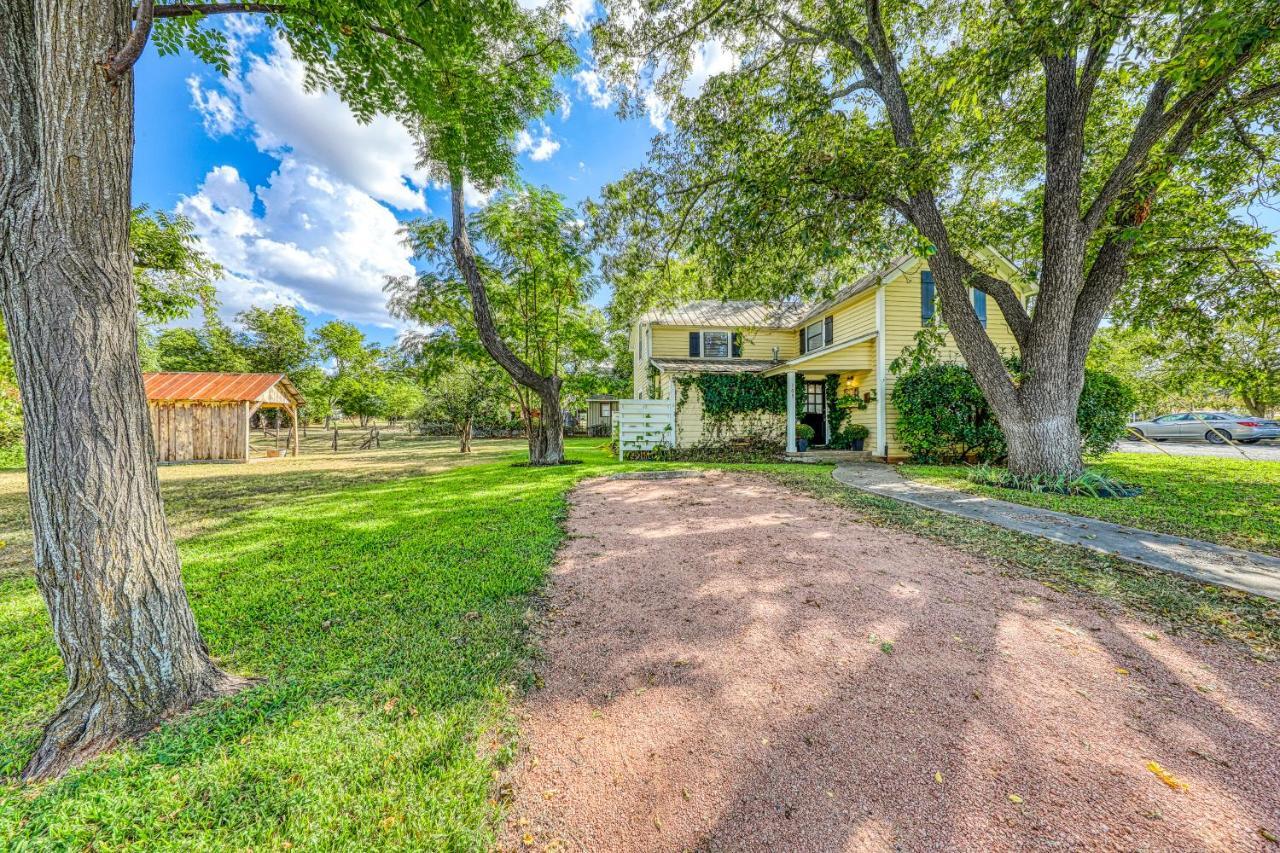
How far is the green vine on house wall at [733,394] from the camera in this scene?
14.0m

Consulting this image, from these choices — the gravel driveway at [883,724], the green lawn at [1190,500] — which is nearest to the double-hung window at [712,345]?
the green lawn at [1190,500]

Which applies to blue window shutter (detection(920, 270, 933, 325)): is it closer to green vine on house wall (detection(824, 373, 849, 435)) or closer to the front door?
green vine on house wall (detection(824, 373, 849, 435))

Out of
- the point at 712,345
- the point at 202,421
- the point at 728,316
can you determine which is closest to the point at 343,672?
the point at 712,345

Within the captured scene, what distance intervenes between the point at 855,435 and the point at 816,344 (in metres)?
4.09

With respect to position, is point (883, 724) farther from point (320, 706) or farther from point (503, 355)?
point (503, 355)

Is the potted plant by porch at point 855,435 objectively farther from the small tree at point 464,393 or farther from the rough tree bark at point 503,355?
the small tree at point 464,393

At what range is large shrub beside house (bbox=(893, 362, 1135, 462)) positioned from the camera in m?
10.0

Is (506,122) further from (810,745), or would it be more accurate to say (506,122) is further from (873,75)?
(810,745)

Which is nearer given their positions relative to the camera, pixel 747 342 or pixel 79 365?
pixel 79 365

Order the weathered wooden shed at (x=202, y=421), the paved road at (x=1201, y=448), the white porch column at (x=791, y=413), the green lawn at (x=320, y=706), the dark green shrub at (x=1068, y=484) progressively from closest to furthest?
the green lawn at (x=320, y=706)
the dark green shrub at (x=1068, y=484)
the white porch column at (x=791, y=413)
the paved road at (x=1201, y=448)
the weathered wooden shed at (x=202, y=421)

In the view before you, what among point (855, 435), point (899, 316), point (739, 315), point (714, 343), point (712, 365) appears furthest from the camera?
point (739, 315)

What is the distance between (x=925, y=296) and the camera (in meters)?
12.4

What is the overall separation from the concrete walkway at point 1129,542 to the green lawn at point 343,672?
29 cm

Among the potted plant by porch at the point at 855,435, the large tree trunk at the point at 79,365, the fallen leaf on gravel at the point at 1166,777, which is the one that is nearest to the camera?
the fallen leaf on gravel at the point at 1166,777
